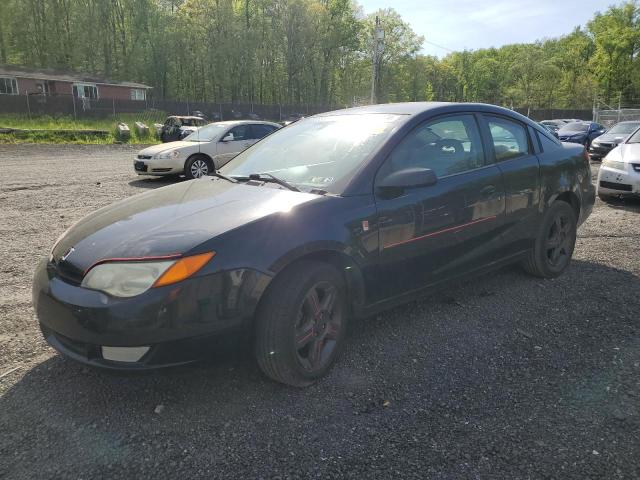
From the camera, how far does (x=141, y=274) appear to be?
2346mm

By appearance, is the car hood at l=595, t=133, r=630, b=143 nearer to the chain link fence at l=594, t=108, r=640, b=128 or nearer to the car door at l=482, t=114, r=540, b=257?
the car door at l=482, t=114, r=540, b=257

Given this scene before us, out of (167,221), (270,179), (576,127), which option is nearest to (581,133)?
(576,127)

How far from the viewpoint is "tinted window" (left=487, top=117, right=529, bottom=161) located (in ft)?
12.9

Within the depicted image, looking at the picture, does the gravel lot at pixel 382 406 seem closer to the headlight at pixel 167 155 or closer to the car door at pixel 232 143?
the headlight at pixel 167 155

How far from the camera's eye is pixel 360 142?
128 inches

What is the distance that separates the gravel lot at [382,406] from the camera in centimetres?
218

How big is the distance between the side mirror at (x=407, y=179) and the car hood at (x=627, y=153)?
6.67 metres

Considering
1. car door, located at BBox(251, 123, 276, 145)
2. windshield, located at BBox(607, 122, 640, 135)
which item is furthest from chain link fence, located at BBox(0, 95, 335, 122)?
windshield, located at BBox(607, 122, 640, 135)

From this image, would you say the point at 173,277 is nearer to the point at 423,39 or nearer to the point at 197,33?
the point at 197,33

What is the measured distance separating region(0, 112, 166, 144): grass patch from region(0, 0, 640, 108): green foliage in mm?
33838

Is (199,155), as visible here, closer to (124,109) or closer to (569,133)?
(569,133)

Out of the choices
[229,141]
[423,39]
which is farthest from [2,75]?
[423,39]

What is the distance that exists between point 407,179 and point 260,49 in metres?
64.0

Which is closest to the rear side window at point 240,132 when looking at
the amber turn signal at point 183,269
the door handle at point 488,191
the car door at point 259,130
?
the car door at point 259,130
